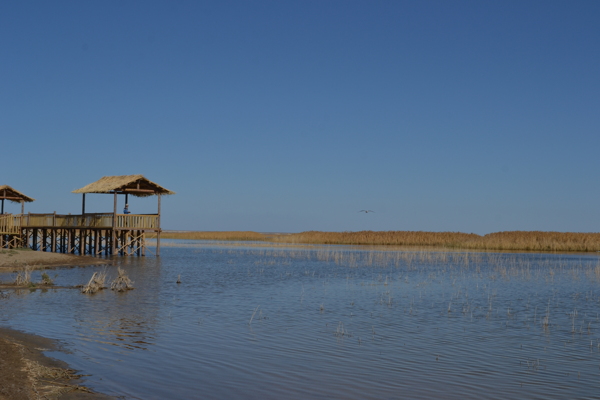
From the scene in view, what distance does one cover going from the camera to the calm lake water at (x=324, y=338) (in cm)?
871

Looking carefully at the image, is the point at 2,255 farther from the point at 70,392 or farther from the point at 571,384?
the point at 571,384

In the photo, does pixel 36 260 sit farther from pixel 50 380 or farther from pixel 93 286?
pixel 50 380

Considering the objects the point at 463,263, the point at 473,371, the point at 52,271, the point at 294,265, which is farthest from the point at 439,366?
the point at 463,263

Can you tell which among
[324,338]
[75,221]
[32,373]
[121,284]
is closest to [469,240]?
[75,221]

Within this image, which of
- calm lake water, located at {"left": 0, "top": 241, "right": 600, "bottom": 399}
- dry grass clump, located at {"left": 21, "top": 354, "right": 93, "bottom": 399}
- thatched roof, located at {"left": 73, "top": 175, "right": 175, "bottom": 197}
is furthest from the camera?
thatched roof, located at {"left": 73, "top": 175, "right": 175, "bottom": 197}

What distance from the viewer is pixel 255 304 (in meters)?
17.6

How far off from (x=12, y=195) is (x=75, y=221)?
825 centimetres

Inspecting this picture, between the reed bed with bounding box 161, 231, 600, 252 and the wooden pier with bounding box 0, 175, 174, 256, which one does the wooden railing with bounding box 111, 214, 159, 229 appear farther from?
the reed bed with bounding box 161, 231, 600, 252

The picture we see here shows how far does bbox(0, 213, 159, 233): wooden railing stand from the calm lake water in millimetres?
14447

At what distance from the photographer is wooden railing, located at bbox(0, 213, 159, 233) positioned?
38.4 metres

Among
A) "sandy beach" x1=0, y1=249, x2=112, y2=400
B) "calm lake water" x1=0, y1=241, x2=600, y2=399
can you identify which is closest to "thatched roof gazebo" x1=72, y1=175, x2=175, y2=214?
"calm lake water" x1=0, y1=241, x2=600, y2=399

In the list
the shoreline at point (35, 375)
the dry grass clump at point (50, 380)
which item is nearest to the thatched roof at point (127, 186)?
the shoreline at point (35, 375)

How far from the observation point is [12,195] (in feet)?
148

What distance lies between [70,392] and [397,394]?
14.0ft
